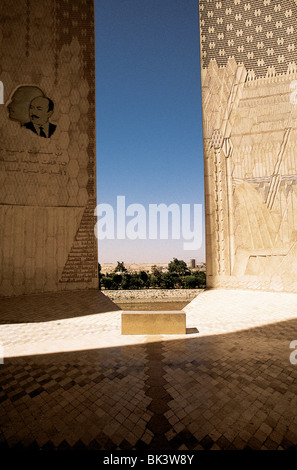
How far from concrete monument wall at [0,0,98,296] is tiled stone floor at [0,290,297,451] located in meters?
3.96

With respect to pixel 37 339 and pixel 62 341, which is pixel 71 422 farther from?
pixel 37 339

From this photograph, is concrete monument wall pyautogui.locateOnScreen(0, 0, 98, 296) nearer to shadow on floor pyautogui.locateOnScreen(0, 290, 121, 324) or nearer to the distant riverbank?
shadow on floor pyautogui.locateOnScreen(0, 290, 121, 324)

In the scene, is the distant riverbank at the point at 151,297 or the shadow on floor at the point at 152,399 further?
the distant riverbank at the point at 151,297

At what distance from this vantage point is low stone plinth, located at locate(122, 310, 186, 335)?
561cm

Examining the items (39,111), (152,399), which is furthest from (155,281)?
(152,399)

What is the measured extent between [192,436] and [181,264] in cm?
2969

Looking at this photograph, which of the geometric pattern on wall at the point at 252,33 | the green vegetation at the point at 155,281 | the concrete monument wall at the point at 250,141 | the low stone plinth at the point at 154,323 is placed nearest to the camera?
the low stone plinth at the point at 154,323

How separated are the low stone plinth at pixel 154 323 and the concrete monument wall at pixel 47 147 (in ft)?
17.1

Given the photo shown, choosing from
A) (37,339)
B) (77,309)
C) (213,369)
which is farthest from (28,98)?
(213,369)

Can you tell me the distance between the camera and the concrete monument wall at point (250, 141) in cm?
962

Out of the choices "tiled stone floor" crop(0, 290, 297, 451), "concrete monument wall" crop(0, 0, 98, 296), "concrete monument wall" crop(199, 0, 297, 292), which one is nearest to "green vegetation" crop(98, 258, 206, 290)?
"concrete monument wall" crop(199, 0, 297, 292)

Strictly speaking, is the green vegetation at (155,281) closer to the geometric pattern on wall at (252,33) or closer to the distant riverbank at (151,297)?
the distant riverbank at (151,297)

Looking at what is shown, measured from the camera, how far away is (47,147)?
412 inches

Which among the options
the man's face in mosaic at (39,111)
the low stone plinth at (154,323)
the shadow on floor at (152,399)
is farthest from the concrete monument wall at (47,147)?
the shadow on floor at (152,399)
